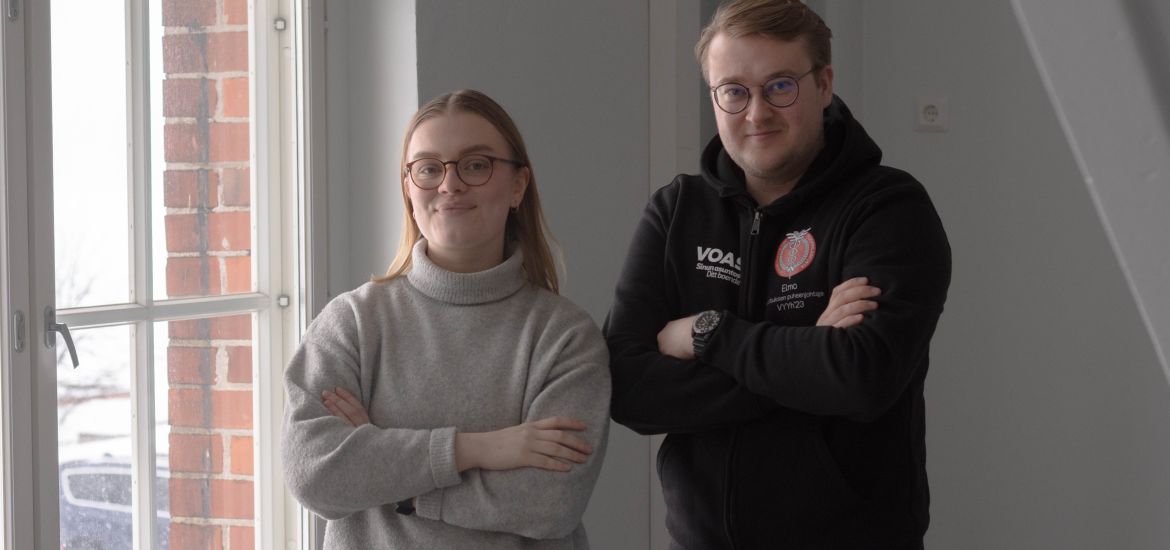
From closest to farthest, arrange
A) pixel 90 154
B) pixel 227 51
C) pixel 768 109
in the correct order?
pixel 768 109
pixel 90 154
pixel 227 51

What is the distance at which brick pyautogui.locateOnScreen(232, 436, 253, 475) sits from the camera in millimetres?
2141

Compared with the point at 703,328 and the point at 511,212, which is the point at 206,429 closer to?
the point at 511,212

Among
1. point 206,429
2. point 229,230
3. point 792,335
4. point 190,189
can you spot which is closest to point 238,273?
point 229,230

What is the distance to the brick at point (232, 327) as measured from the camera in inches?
82.8

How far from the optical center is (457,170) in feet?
4.99

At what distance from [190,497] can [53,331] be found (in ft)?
1.69

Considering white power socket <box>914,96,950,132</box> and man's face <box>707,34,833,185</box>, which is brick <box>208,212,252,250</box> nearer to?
man's face <box>707,34,833,185</box>

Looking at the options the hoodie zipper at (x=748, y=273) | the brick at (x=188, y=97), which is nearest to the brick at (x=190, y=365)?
the brick at (x=188, y=97)

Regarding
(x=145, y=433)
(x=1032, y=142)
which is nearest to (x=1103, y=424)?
(x=1032, y=142)

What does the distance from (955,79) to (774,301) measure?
1.94 meters

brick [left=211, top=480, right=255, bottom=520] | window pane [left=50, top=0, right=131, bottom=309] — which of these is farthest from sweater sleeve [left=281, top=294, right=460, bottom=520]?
brick [left=211, top=480, right=255, bottom=520]

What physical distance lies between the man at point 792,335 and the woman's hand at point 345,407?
37 centimetres

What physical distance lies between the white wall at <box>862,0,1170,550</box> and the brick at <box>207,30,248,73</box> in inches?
73.9

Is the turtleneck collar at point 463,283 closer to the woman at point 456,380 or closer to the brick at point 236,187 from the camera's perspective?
the woman at point 456,380
